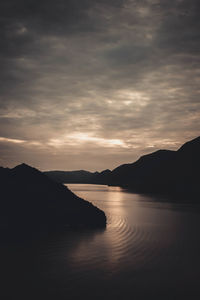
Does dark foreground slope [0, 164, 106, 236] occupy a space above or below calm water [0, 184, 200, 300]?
above

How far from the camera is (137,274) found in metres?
15.1

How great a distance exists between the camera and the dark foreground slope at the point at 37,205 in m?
27.8

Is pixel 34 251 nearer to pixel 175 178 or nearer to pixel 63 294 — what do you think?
pixel 63 294

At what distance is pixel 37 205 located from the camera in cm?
2952

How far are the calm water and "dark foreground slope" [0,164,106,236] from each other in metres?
4.95

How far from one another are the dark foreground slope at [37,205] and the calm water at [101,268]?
4946mm

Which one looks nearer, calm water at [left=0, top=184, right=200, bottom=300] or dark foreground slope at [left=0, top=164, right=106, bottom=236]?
calm water at [left=0, top=184, right=200, bottom=300]

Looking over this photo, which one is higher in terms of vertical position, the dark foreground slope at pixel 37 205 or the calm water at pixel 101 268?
the dark foreground slope at pixel 37 205

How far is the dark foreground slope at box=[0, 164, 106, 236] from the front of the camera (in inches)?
1096

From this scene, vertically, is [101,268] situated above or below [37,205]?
below

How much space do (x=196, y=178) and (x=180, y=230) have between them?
477ft

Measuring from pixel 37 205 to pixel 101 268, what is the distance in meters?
15.7

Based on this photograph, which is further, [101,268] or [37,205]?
[37,205]

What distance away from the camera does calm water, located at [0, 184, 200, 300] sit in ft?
40.8
